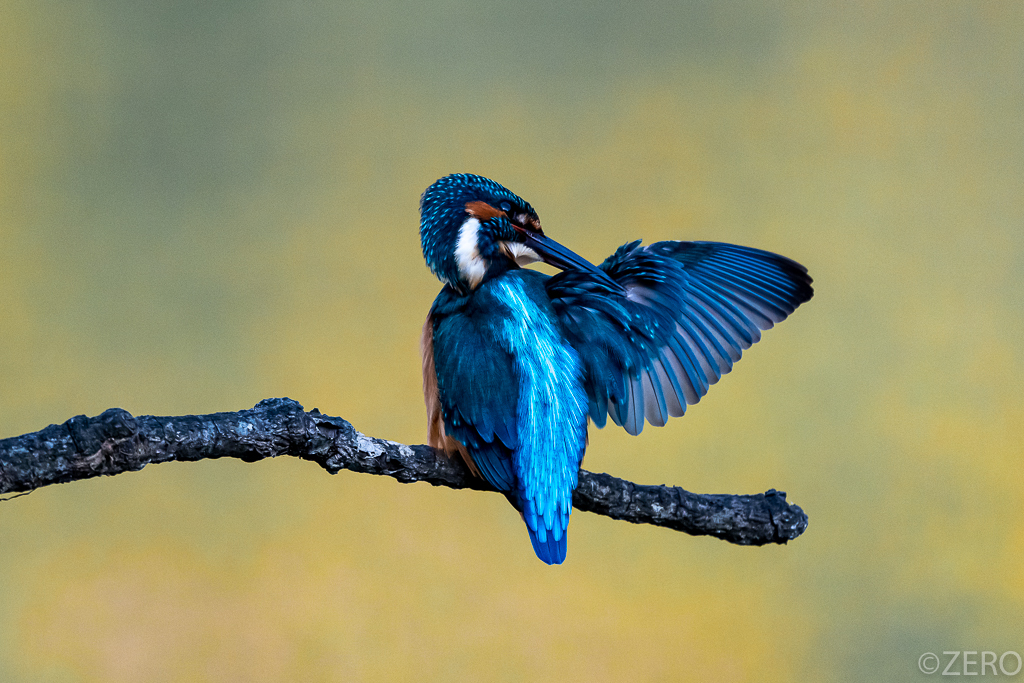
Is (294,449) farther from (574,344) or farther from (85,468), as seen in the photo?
(574,344)

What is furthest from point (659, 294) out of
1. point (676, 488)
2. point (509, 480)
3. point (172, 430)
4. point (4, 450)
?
point (4, 450)

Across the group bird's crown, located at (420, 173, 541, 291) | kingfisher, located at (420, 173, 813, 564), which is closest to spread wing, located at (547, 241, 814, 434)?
kingfisher, located at (420, 173, 813, 564)

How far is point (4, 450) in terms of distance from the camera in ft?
2.93

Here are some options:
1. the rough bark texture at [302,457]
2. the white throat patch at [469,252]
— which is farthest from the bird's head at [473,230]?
the rough bark texture at [302,457]

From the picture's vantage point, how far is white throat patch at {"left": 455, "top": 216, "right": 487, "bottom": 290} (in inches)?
45.1

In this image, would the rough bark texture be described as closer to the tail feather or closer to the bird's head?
the tail feather

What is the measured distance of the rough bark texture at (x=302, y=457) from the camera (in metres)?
0.90

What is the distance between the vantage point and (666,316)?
129 centimetres

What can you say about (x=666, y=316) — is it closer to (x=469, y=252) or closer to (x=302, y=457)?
(x=469, y=252)

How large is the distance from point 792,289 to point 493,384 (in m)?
0.49

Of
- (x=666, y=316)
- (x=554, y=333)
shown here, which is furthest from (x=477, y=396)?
(x=666, y=316)

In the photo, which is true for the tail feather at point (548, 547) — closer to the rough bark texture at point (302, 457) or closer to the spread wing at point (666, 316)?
the rough bark texture at point (302, 457)

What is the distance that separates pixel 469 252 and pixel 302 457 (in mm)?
321

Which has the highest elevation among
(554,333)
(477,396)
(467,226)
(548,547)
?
(467,226)
